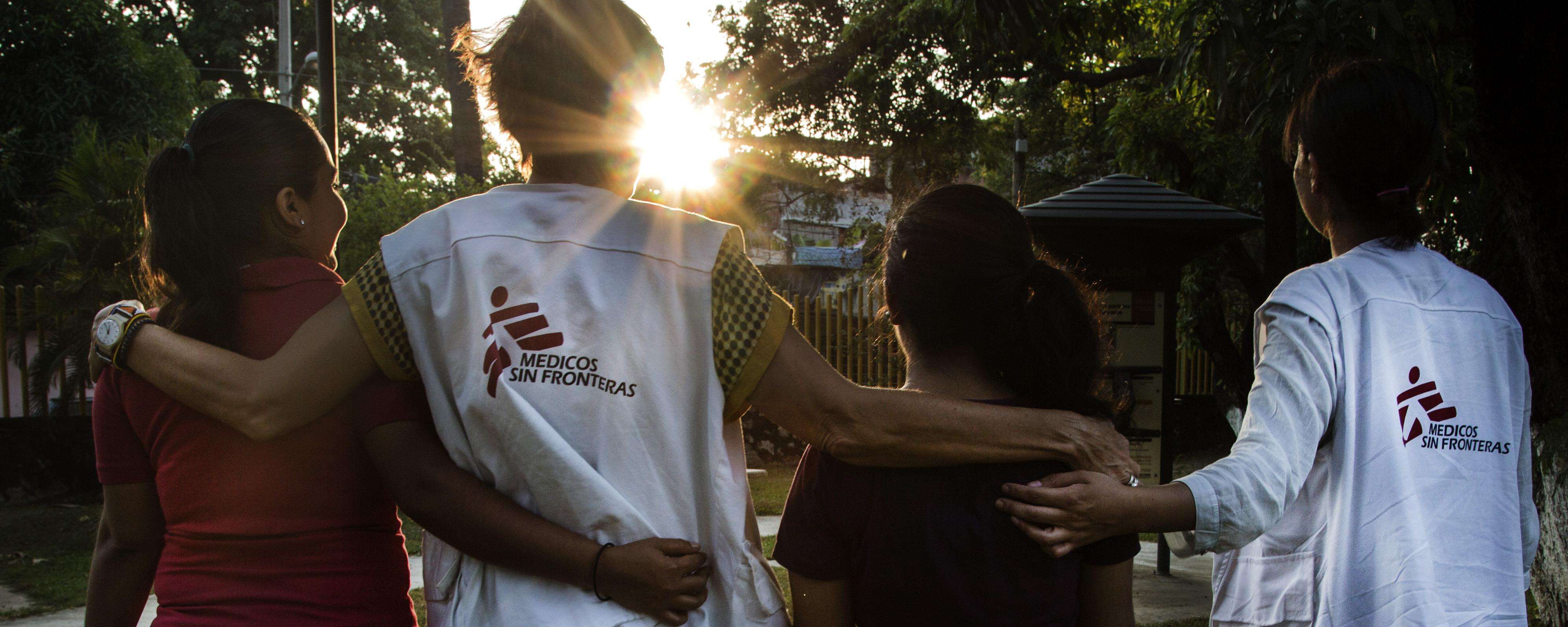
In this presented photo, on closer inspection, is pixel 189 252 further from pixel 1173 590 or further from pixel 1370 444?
pixel 1173 590

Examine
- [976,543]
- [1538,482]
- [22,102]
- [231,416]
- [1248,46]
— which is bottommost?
[1538,482]

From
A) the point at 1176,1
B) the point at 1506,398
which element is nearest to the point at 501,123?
the point at 1506,398

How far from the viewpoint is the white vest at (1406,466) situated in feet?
5.45

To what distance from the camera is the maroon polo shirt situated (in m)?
1.64

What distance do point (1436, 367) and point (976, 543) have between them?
34.6 inches

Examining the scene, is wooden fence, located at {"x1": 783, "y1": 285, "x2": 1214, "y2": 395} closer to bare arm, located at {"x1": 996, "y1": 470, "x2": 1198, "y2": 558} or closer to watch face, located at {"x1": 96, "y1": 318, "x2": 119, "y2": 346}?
bare arm, located at {"x1": 996, "y1": 470, "x2": 1198, "y2": 558}

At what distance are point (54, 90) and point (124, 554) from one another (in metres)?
16.0

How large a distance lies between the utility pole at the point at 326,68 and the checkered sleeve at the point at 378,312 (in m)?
4.65

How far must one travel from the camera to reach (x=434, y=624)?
5.48 ft

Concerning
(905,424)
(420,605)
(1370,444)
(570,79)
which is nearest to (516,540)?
(905,424)

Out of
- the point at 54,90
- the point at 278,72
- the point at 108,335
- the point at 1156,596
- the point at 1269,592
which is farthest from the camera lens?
the point at 278,72

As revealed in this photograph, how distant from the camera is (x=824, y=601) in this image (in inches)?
67.7

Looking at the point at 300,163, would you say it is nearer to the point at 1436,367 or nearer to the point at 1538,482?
the point at 1436,367

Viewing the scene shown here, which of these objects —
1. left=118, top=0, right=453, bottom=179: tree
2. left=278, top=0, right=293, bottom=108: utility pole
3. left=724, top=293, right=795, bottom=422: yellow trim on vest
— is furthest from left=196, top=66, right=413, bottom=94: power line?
left=724, top=293, right=795, bottom=422: yellow trim on vest
